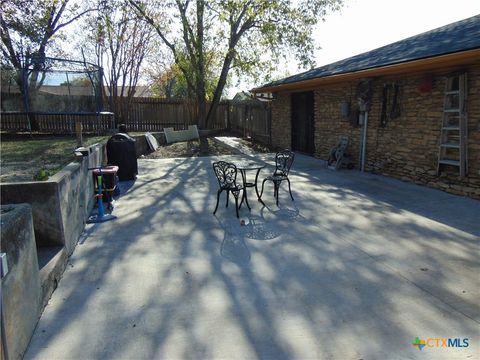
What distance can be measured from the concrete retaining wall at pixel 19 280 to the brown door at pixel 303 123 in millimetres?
10209

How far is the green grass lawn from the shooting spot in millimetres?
6141

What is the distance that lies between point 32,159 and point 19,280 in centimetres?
626

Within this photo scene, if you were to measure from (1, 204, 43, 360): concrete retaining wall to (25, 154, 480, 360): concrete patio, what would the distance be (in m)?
0.16

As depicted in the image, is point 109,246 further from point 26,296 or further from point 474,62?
point 474,62

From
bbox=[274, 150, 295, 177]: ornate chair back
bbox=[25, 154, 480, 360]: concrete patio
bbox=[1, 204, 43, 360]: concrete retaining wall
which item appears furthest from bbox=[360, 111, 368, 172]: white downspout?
bbox=[1, 204, 43, 360]: concrete retaining wall

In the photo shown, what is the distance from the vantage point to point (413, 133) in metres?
7.59

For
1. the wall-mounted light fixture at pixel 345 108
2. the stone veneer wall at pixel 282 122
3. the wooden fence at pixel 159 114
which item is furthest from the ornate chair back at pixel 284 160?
the wooden fence at pixel 159 114

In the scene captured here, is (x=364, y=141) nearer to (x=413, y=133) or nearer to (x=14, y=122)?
(x=413, y=133)

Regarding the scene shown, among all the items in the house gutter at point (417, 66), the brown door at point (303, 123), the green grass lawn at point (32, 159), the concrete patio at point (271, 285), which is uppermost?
the house gutter at point (417, 66)

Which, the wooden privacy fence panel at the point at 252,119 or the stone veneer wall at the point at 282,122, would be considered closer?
the stone veneer wall at the point at 282,122

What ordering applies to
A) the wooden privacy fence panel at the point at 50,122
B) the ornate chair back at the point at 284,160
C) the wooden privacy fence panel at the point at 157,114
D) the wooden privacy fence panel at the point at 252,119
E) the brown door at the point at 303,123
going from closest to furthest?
the ornate chair back at the point at 284,160, the brown door at the point at 303,123, the wooden privacy fence panel at the point at 50,122, the wooden privacy fence panel at the point at 252,119, the wooden privacy fence panel at the point at 157,114

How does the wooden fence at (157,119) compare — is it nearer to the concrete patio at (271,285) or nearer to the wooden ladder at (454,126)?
the wooden ladder at (454,126)

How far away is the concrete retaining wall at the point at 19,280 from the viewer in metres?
2.22

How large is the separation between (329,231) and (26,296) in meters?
3.46
